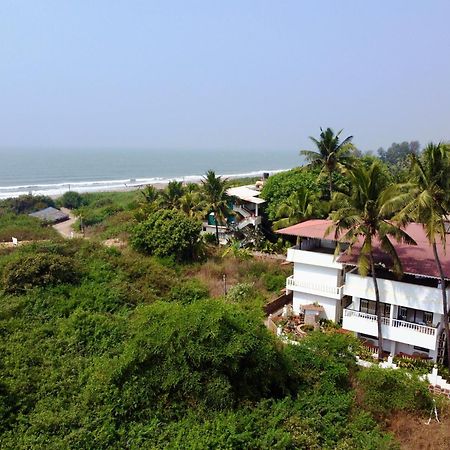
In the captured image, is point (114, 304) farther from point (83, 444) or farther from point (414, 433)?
point (414, 433)

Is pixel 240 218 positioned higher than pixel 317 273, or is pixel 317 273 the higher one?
pixel 240 218

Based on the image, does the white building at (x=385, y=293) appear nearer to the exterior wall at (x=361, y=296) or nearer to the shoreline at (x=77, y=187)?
the exterior wall at (x=361, y=296)

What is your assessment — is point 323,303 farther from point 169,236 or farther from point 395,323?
point 169,236

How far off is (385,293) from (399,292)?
58 centimetres

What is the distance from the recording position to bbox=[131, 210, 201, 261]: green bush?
2820cm

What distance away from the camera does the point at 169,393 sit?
43.4 feet

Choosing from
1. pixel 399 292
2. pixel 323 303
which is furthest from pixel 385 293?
pixel 323 303

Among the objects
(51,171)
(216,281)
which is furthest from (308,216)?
(51,171)

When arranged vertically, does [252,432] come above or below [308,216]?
below

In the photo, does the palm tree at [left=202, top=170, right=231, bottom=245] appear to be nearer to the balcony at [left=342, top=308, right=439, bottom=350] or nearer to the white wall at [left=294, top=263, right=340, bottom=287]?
the white wall at [left=294, top=263, right=340, bottom=287]

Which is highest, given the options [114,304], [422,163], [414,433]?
[422,163]

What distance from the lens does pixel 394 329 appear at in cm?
1742

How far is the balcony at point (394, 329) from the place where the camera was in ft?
54.8

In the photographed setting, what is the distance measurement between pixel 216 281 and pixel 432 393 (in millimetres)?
14176
